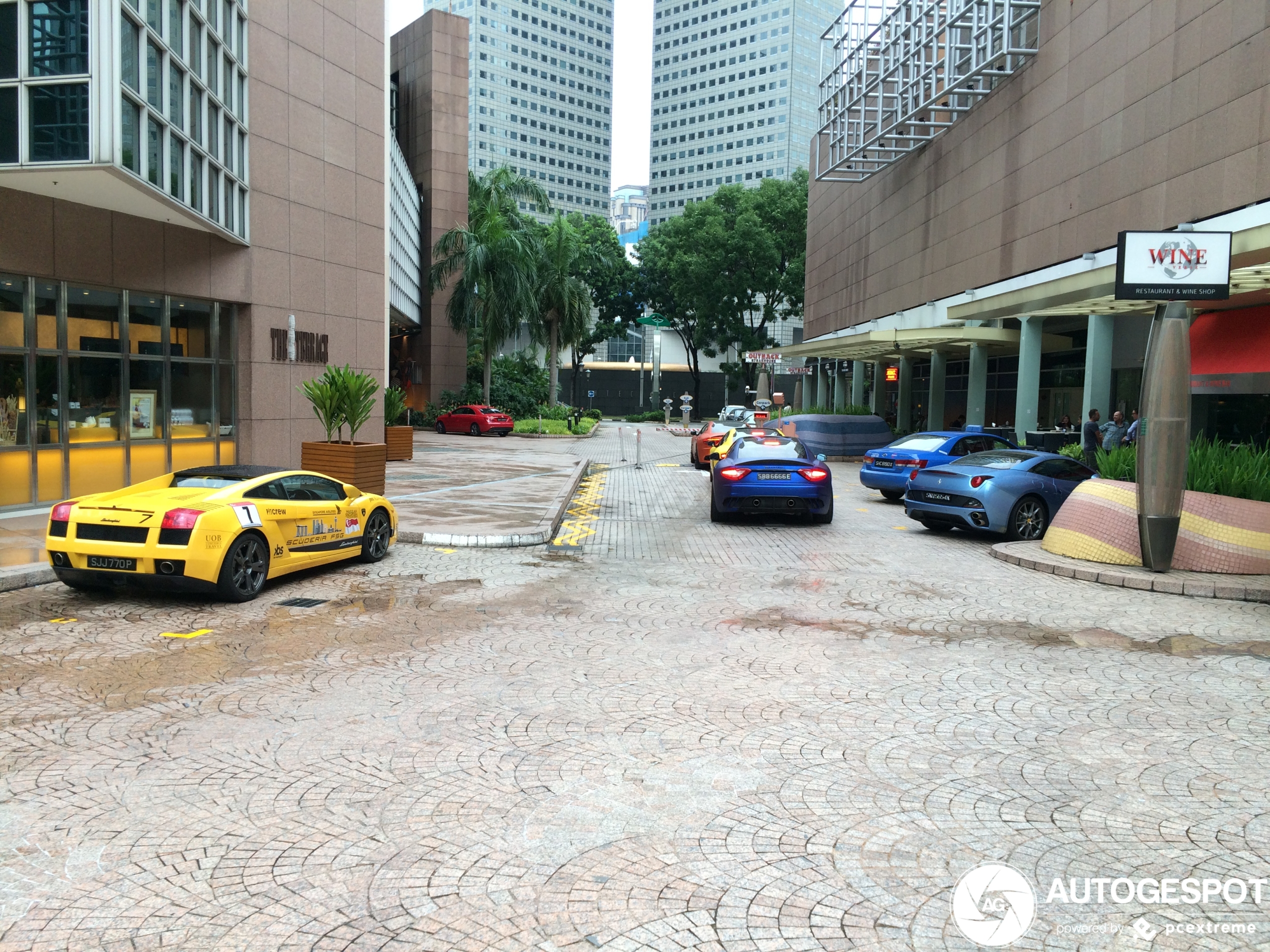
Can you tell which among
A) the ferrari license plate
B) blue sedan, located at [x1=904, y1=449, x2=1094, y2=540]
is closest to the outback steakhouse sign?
blue sedan, located at [x1=904, y1=449, x2=1094, y2=540]

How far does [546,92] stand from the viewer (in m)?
170

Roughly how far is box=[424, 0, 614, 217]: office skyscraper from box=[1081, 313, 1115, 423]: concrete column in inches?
5423

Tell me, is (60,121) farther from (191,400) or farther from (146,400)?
(191,400)

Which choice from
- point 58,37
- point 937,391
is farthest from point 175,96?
point 937,391

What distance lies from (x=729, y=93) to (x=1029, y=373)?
495ft

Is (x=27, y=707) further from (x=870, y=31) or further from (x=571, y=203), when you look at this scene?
(x=571, y=203)

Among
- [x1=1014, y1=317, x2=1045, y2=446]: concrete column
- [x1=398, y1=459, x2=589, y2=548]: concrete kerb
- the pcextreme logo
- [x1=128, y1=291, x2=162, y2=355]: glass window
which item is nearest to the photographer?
the pcextreme logo

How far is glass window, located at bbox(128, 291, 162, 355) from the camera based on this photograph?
16.8 meters

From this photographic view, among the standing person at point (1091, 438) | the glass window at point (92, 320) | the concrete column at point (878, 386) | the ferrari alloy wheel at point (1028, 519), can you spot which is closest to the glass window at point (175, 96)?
the glass window at point (92, 320)

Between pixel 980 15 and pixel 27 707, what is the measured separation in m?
33.1

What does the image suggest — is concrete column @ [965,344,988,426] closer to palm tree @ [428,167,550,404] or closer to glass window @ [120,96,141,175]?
palm tree @ [428,167,550,404]

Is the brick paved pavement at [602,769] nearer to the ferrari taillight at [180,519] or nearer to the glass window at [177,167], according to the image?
the ferrari taillight at [180,519]

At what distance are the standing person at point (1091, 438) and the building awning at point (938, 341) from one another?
11818 mm

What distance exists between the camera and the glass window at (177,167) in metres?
14.8
